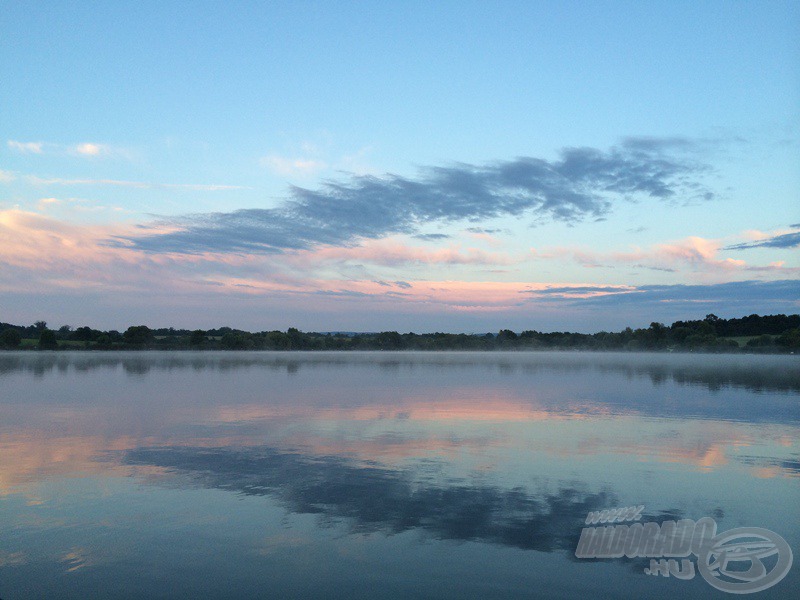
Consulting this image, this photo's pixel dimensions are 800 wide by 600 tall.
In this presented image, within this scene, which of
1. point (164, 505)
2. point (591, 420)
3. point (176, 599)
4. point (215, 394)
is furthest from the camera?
point (215, 394)

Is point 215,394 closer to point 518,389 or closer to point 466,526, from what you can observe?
point 518,389

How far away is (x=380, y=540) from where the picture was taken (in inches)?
468

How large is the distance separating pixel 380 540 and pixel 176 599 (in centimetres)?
403

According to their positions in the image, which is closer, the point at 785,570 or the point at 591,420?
the point at 785,570

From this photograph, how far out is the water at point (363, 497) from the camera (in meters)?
10.1

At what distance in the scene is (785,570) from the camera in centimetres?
1070

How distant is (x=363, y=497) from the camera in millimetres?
14898

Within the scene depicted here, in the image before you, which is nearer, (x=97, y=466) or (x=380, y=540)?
(x=380, y=540)

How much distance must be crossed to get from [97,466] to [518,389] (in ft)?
121

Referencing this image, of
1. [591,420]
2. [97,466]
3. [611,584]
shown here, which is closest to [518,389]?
[591,420]

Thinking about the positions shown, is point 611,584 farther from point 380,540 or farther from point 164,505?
point 164,505

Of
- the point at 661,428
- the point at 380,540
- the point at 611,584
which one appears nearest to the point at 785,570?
the point at 611,584

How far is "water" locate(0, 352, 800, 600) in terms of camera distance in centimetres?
1015

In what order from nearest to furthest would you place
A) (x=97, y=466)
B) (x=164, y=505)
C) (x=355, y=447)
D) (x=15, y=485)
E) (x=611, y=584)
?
(x=611, y=584) < (x=164, y=505) < (x=15, y=485) < (x=97, y=466) < (x=355, y=447)
